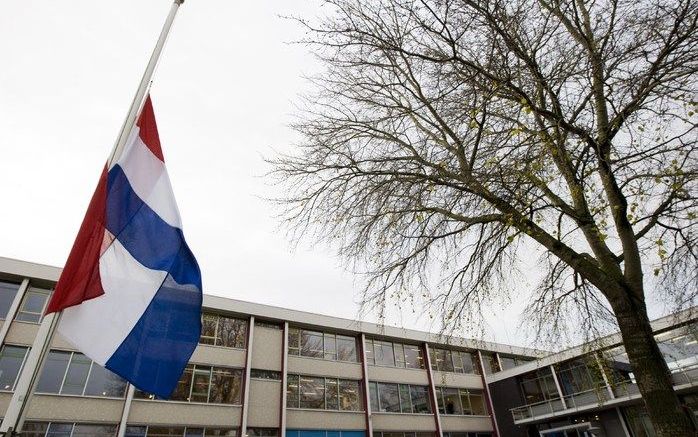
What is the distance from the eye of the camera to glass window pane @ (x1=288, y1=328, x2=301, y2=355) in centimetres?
2410

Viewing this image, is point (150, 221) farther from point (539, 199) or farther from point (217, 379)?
point (217, 379)

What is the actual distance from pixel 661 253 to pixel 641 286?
26.9 inches

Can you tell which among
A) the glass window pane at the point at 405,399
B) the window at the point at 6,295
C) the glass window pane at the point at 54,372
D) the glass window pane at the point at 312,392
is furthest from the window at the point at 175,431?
the glass window pane at the point at 405,399

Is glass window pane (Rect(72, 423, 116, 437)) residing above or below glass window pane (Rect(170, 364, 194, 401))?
below

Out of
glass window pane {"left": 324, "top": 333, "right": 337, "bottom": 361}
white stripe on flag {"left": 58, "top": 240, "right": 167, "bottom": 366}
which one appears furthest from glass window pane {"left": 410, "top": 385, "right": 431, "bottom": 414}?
white stripe on flag {"left": 58, "top": 240, "right": 167, "bottom": 366}

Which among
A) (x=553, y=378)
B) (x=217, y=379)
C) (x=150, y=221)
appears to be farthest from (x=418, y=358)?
(x=150, y=221)

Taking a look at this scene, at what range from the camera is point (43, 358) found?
10.9ft

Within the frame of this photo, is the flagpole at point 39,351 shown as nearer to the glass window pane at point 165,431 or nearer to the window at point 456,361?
the glass window pane at point 165,431

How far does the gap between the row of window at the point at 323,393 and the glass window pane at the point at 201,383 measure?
14.5ft

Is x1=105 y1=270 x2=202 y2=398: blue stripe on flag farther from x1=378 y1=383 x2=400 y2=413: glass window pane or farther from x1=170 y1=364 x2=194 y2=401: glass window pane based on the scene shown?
x1=378 y1=383 x2=400 y2=413: glass window pane

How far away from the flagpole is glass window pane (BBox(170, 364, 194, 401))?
699 inches

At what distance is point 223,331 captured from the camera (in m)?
22.3

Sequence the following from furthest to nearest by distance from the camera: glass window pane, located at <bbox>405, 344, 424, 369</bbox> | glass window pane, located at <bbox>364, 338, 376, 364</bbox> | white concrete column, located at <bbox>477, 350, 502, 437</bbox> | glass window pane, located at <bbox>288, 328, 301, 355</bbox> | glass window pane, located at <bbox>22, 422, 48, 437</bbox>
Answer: white concrete column, located at <bbox>477, 350, 502, 437</bbox>, glass window pane, located at <bbox>405, 344, 424, 369</bbox>, glass window pane, located at <bbox>364, 338, 376, 364</bbox>, glass window pane, located at <bbox>288, 328, 301, 355</bbox>, glass window pane, located at <bbox>22, 422, 48, 437</bbox>

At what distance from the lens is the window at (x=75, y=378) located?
56.1 feet
